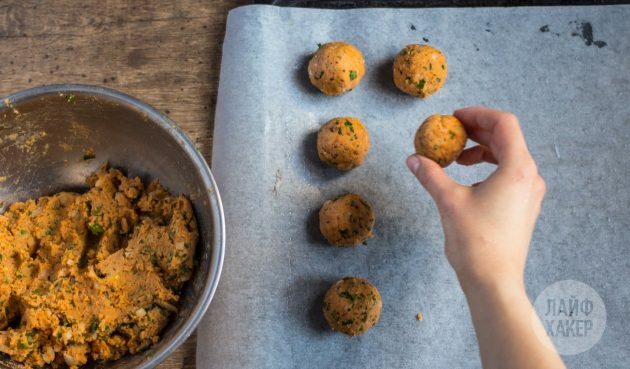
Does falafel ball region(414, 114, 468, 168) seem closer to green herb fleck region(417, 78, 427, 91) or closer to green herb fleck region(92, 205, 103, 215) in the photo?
green herb fleck region(417, 78, 427, 91)

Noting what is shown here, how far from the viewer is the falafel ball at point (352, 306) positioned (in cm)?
173

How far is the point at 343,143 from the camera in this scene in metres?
1.81

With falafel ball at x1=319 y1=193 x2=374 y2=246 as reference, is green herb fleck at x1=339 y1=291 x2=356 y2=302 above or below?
below

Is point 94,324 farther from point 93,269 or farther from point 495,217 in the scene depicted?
point 495,217

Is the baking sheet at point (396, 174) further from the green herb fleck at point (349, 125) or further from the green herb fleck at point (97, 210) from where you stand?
the green herb fleck at point (97, 210)

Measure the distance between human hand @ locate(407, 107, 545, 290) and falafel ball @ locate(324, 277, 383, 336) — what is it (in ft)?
1.27

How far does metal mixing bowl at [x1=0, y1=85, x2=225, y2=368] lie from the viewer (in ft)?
5.21

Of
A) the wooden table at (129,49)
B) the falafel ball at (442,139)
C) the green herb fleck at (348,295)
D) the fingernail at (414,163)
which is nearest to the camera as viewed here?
the fingernail at (414,163)

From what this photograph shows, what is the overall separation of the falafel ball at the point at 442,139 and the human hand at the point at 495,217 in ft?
0.65

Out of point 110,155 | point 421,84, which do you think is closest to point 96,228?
point 110,155

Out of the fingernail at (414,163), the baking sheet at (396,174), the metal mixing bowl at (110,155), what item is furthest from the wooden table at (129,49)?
the fingernail at (414,163)

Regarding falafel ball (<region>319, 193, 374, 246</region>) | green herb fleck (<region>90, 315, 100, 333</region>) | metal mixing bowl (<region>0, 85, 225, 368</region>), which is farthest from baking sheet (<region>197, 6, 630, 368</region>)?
green herb fleck (<region>90, 315, 100, 333</region>)

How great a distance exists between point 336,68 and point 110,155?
2.48ft

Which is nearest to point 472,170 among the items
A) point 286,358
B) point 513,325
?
point 513,325
